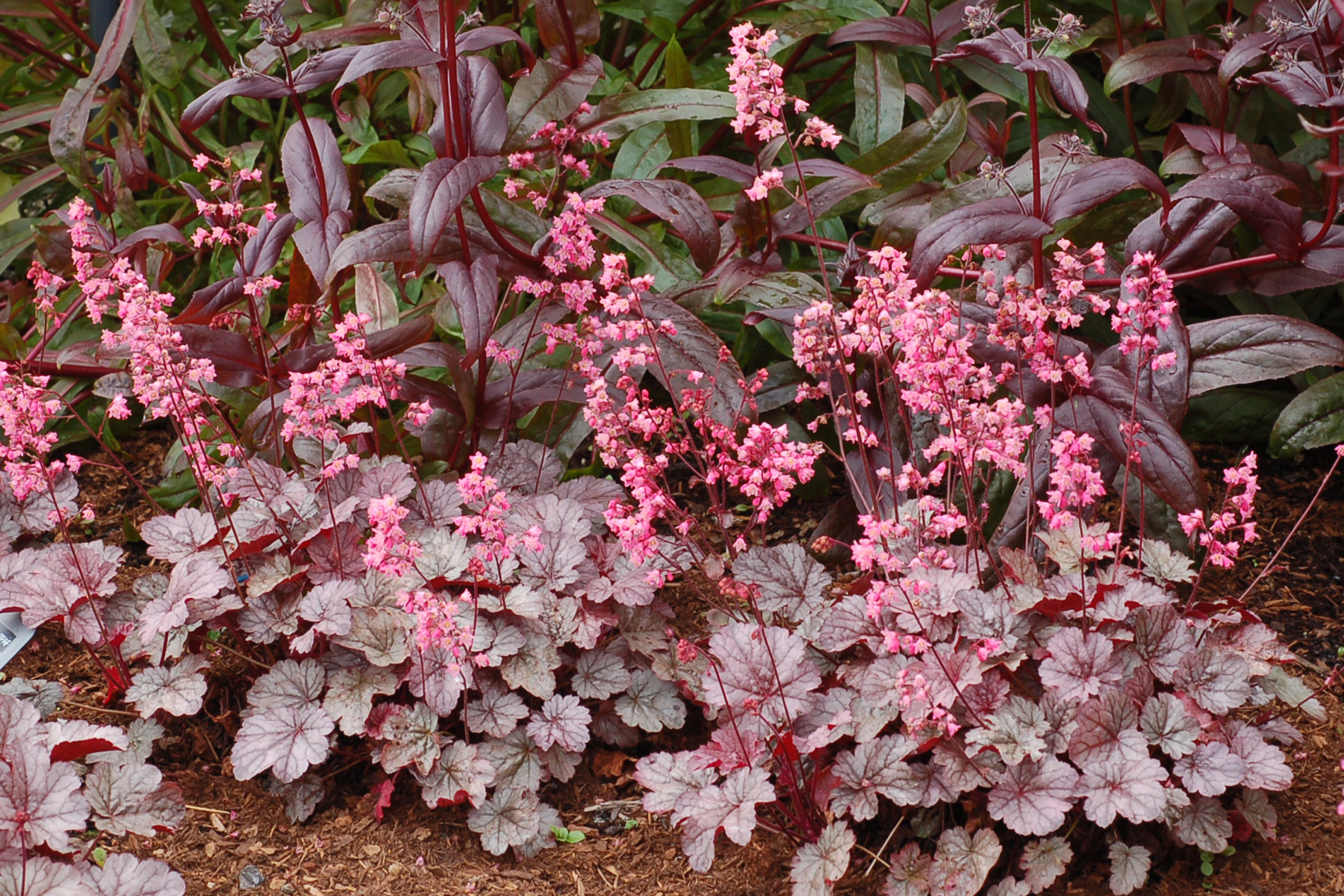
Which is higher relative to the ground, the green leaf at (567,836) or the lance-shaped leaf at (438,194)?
the lance-shaped leaf at (438,194)

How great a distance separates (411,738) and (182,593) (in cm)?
51

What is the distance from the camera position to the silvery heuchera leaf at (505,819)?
1.98m

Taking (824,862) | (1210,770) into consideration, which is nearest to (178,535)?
(824,862)

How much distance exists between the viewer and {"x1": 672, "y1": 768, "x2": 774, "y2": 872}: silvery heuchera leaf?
1780 millimetres

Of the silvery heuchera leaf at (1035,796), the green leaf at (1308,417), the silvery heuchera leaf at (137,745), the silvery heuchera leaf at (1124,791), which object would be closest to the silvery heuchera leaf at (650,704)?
the silvery heuchera leaf at (1035,796)

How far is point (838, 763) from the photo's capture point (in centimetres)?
187

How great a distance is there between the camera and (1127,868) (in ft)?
5.81

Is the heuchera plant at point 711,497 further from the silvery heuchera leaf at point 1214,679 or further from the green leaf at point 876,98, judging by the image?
the green leaf at point 876,98

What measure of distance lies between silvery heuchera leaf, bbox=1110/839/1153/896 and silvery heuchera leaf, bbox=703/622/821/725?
1.70 feet

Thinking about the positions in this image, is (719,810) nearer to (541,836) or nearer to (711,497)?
(541,836)

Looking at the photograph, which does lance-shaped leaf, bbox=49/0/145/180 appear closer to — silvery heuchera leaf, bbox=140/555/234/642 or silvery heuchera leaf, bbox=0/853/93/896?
silvery heuchera leaf, bbox=140/555/234/642

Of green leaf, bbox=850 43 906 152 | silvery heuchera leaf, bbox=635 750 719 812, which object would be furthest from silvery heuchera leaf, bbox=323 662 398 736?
green leaf, bbox=850 43 906 152

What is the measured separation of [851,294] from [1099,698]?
43.4 inches

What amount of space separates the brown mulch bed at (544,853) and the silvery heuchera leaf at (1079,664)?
327mm
